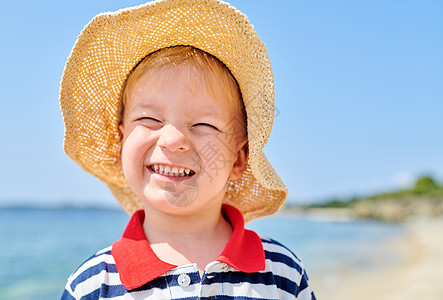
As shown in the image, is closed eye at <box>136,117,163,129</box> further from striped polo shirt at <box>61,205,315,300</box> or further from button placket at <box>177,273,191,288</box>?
button placket at <box>177,273,191,288</box>

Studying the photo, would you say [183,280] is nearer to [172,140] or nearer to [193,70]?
[172,140]

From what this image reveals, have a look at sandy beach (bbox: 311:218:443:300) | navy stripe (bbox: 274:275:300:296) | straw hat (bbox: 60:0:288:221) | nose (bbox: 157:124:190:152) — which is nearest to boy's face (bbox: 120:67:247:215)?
nose (bbox: 157:124:190:152)

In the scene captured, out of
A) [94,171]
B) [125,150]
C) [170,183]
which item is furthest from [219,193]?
[94,171]

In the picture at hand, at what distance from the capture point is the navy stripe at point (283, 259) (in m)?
1.69

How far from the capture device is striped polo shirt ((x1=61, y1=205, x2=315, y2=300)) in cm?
147

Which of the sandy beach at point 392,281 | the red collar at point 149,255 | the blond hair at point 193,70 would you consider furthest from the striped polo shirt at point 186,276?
the sandy beach at point 392,281

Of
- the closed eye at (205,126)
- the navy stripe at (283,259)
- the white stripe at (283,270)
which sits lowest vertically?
the white stripe at (283,270)

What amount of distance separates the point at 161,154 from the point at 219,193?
0.33 meters

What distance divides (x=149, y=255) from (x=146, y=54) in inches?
32.2

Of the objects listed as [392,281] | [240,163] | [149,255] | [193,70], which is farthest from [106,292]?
[392,281]

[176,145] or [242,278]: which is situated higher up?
[176,145]

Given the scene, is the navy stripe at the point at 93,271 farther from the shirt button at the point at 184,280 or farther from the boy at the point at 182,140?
the shirt button at the point at 184,280

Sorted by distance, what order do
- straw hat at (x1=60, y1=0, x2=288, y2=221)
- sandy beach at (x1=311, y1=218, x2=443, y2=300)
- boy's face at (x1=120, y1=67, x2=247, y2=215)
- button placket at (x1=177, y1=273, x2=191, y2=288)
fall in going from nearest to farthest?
button placket at (x1=177, y1=273, x2=191, y2=288) < boy's face at (x1=120, y1=67, x2=247, y2=215) < straw hat at (x1=60, y1=0, x2=288, y2=221) < sandy beach at (x1=311, y1=218, x2=443, y2=300)

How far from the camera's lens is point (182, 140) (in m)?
1.54
